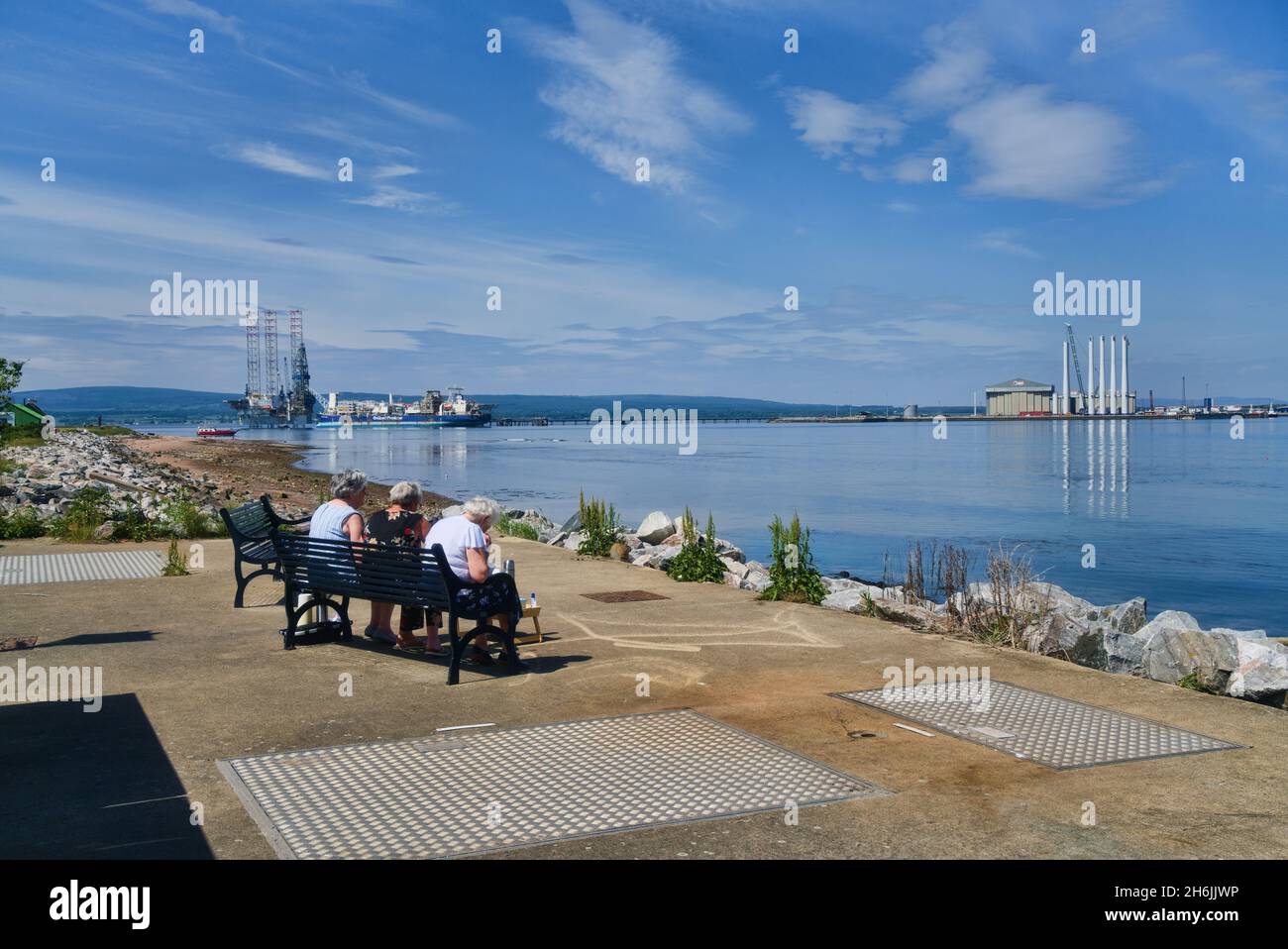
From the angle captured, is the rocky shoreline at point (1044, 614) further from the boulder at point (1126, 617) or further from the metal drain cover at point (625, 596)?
the metal drain cover at point (625, 596)

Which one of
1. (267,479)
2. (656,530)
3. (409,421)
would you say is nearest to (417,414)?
(409,421)

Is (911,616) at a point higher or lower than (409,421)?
lower

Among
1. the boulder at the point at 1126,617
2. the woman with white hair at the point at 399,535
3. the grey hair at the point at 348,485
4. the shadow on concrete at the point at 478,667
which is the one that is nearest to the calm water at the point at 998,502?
the boulder at the point at 1126,617

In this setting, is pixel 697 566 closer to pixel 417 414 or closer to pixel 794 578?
pixel 794 578

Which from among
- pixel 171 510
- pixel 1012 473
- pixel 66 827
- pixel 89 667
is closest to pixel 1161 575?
pixel 171 510

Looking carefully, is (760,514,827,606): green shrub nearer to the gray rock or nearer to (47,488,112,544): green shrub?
the gray rock

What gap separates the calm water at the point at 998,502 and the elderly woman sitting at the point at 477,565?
8791 millimetres

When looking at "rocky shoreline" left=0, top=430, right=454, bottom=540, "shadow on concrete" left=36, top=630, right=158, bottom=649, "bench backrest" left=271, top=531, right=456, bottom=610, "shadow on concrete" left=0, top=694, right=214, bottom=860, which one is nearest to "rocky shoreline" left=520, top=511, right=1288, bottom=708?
"bench backrest" left=271, top=531, right=456, bottom=610

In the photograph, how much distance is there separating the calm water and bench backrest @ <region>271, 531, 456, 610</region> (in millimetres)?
9284

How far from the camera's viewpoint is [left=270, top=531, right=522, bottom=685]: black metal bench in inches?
298

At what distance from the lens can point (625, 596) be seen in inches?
455

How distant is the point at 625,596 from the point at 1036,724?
558cm

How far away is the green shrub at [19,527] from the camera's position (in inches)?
648
